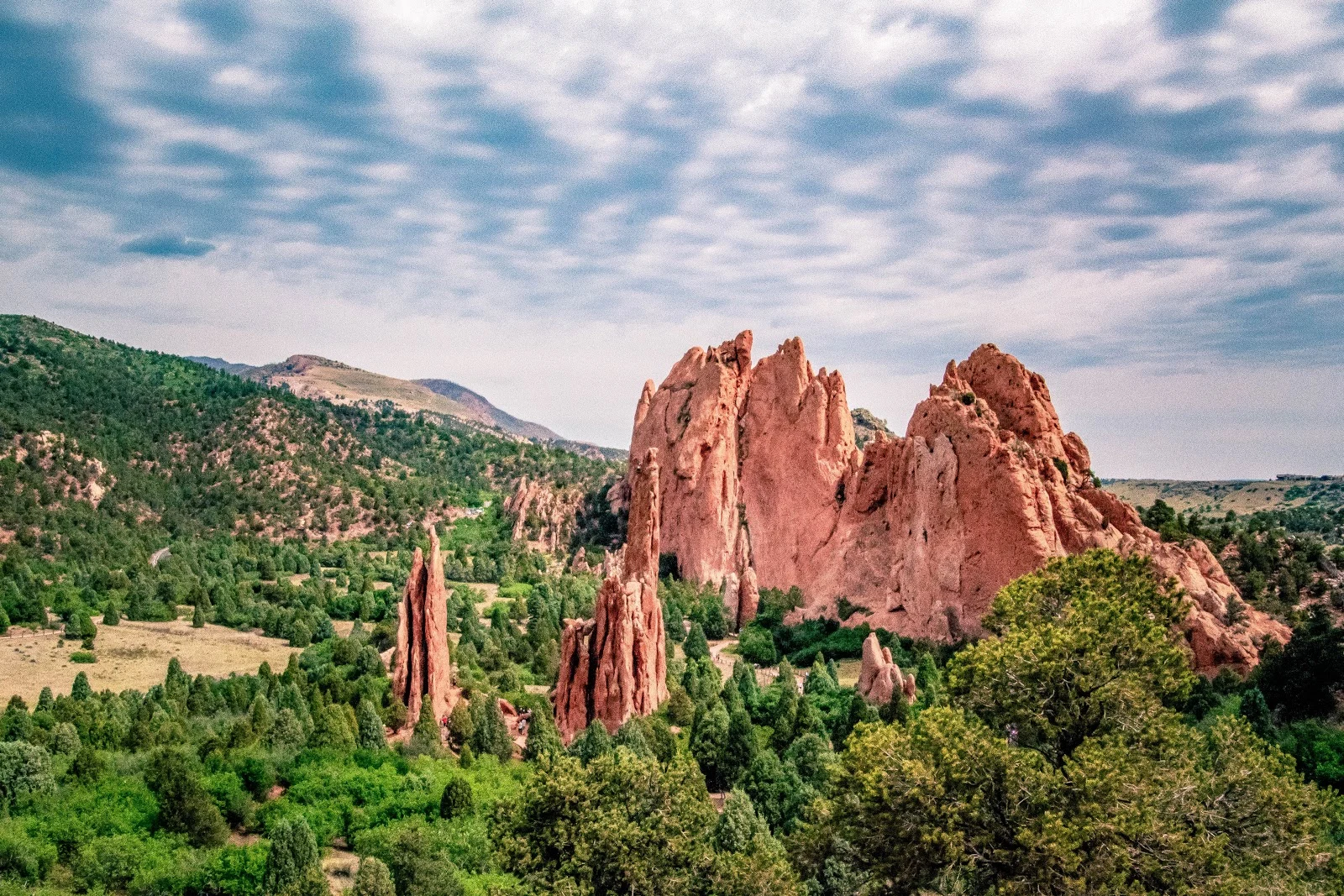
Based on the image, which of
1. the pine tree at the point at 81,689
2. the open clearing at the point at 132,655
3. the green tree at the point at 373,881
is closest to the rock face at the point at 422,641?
the green tree at the point at 373,881

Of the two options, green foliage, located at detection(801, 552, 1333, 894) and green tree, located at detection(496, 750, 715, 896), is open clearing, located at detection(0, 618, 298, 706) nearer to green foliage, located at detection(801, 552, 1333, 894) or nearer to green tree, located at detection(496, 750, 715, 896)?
green tree, located at detection(496, 750, 715, 896)

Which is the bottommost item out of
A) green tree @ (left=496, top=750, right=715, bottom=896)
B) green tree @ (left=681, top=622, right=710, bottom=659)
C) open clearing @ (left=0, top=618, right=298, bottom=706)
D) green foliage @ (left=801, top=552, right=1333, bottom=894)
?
open clearing @ (left=0, top=618, right=298, bottom=706)

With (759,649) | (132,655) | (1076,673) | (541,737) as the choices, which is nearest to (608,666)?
(541,737)

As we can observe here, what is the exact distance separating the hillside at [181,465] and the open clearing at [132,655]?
87.1ft

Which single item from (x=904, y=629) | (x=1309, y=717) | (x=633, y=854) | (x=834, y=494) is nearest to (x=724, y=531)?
(x=834, y=494)

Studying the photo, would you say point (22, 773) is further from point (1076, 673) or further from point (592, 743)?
point (1076, 673)

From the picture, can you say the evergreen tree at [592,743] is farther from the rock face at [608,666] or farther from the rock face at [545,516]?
the rock face at [545,516]

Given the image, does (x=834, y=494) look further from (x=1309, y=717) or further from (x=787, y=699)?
(x=1309, y=717)

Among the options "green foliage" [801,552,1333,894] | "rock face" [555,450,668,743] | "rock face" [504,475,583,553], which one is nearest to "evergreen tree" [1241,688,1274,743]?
"green foliage" [801,552,1333,894]

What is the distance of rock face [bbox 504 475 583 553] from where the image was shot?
360 ft

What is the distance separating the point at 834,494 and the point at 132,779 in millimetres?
56814

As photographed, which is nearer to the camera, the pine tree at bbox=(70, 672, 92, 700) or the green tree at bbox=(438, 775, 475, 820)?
the green tree at bbox=(438, 775, 475, 820)

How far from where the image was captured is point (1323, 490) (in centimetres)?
14688

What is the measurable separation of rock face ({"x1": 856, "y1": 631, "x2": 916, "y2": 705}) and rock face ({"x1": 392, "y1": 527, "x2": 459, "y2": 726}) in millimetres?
20837
